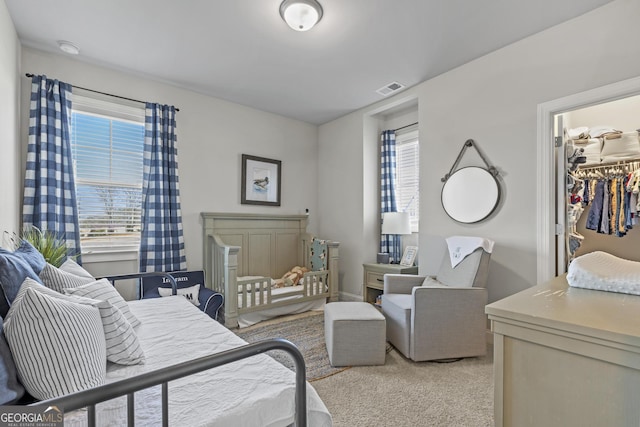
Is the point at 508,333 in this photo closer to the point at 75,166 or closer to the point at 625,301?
the point at 625,301

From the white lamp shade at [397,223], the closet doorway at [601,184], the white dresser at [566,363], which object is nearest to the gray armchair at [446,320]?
the closet doorway at [601,184]

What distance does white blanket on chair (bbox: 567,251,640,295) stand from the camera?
3.62ft

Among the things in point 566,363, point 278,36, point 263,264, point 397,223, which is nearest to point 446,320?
point 397,223

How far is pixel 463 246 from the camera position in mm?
2639

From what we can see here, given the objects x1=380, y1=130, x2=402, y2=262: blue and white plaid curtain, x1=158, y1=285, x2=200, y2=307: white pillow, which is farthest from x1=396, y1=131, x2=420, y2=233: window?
x1=158, y1=285, x2=200, y2=307: white pillow

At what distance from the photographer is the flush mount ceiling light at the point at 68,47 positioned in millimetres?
2498

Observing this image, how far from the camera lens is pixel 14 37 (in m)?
2.32

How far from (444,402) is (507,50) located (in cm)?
280

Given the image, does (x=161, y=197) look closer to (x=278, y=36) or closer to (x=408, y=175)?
(x=278, y=36)

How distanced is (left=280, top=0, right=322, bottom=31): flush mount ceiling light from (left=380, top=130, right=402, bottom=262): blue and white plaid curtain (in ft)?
6.55

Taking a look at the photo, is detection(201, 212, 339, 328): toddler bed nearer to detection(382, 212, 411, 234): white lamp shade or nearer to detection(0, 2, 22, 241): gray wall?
detection(382, 212, 411, 234): white lamp shade

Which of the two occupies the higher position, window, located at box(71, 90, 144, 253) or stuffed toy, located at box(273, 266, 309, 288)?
window, located at box(71, 90, 144, 253)

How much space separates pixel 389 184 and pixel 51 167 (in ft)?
11.4

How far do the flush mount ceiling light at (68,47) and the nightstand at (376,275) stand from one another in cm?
355
